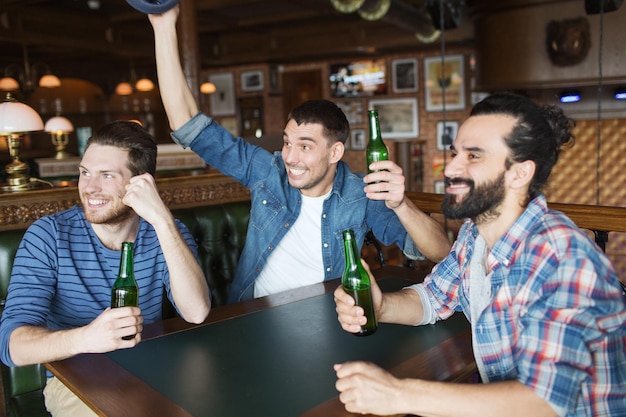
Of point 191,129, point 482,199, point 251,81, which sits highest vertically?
point 251,81

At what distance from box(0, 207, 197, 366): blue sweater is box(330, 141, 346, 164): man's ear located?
Answer: 0.79m

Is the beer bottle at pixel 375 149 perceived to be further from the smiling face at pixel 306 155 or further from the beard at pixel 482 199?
the beard at pixel 482 199

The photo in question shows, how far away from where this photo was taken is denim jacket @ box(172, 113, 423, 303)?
7.15ft

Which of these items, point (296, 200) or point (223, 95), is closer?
point (296, 200)

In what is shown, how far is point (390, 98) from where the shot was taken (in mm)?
10203

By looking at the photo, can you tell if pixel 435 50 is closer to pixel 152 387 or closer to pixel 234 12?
pixel 234 12

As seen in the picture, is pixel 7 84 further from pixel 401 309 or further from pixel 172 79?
pixel 401 309

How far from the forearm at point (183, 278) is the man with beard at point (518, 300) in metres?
0.47

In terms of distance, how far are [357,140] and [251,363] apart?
9.70 m

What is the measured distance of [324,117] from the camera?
2223 mm

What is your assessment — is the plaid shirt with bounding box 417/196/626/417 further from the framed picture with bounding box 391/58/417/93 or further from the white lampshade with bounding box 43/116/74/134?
the framed picture with bounding box 391/58/417/93

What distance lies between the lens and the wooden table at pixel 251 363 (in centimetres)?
112

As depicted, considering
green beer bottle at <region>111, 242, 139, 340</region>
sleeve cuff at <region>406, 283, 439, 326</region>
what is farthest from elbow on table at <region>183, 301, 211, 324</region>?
sleeve cuff at <region>406, 283, 439, 326</region>

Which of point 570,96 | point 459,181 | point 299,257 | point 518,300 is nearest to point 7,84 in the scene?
point 299,257
